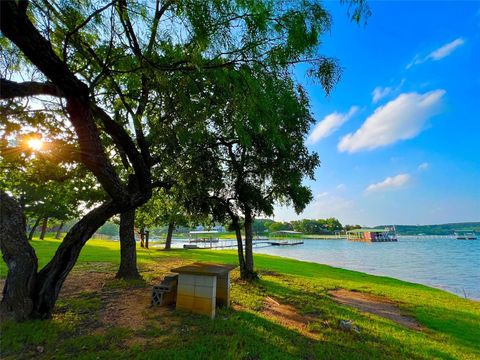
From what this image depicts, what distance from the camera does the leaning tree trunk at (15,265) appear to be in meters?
5.14

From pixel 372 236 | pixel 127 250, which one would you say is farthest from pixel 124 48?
pixel 372 236

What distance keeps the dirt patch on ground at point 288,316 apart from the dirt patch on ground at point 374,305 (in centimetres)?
280

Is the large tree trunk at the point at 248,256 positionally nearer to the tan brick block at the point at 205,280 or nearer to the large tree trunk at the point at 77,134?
the tan brick block at the point at 205,280

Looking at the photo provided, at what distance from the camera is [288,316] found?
6980mm

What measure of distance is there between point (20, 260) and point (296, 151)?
940 cm

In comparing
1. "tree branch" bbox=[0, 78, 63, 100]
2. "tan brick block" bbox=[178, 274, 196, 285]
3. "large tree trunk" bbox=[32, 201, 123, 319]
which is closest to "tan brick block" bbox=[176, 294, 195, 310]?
"tan brick block" bbox=[178, 274, 196, 285]

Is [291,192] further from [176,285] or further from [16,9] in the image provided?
[16,9]

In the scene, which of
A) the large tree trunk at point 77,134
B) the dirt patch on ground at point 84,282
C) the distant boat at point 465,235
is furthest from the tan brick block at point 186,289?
the distant boat at point 465,235

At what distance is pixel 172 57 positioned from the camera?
12.8ft

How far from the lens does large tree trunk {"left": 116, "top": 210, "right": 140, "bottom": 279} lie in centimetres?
1016

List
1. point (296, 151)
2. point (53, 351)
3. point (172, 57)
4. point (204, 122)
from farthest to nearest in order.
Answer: point (296, 151)
point (204, 122)
point (53, 351)
point (172, 57)

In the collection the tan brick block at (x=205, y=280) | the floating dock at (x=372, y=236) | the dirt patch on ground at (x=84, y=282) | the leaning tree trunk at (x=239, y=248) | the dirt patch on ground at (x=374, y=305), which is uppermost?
the floating dock at (x=372, y=236)

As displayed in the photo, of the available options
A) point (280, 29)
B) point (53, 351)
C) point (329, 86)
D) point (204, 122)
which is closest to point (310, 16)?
point (280, 29)

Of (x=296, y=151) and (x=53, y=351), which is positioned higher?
(x=296, y=151)
